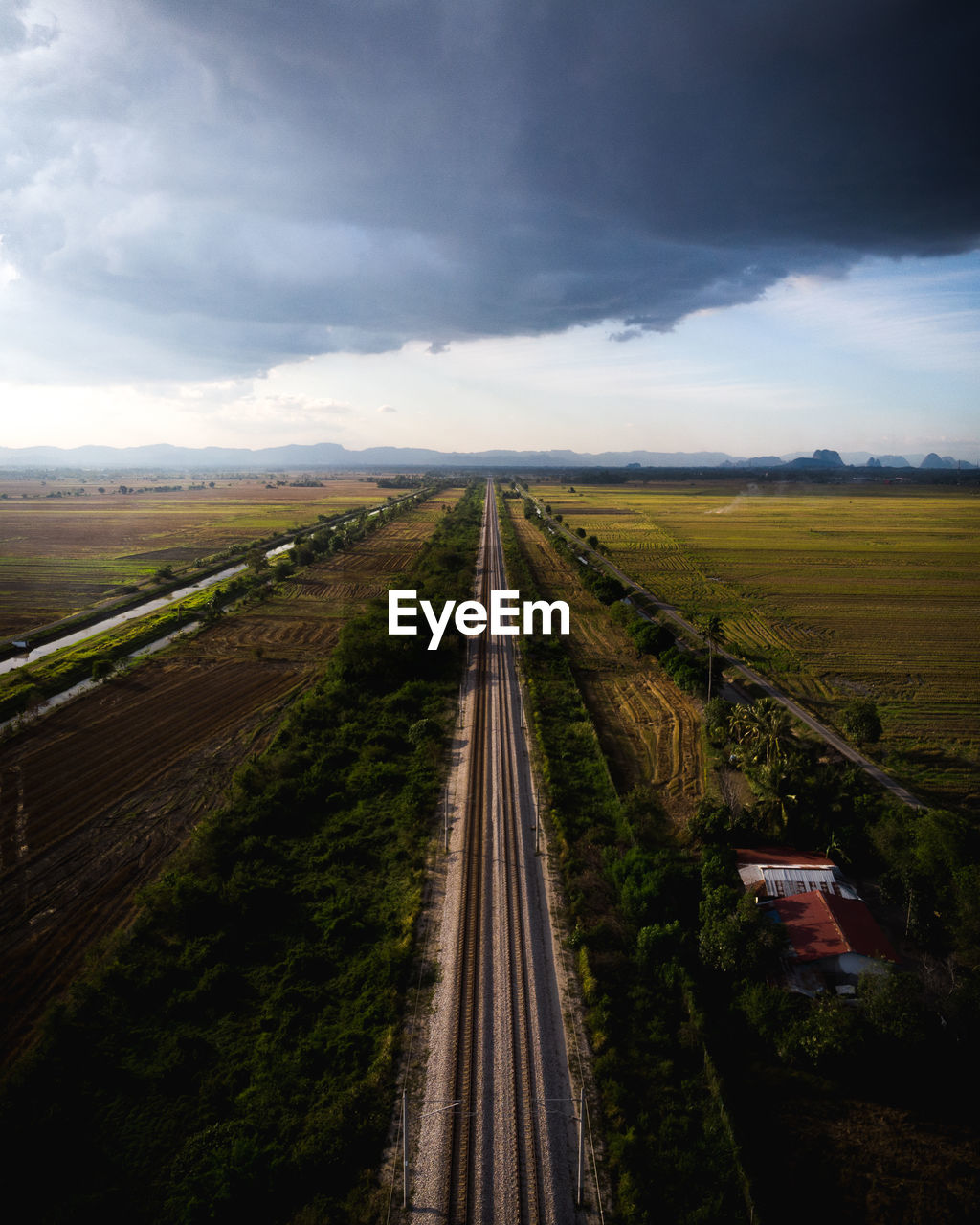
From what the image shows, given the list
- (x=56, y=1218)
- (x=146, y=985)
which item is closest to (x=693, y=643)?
(x=146, y=985)

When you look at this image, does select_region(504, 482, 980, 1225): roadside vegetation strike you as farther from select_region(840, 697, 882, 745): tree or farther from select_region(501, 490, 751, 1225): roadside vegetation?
select_region(840, 697, 882, 745): tree

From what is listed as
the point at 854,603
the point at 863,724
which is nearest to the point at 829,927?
the point at 863,724

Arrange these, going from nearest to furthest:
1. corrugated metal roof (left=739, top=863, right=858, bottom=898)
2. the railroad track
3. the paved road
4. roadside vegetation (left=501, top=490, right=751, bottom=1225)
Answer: the railroad track → roadside vegetation (left=501, top=490, right=751, bottom=1225) → corrugated metal roof (left=739, top=863, right=858, bottom=898) → the paved road

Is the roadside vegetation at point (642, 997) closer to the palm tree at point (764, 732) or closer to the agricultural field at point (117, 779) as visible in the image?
the palm tree at point (764, 732)

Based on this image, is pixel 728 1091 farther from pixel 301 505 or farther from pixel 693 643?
pixel 301 505

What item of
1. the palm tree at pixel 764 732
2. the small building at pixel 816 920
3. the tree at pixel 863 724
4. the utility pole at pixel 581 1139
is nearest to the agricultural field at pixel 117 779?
the utility pole at pixel 581 1139

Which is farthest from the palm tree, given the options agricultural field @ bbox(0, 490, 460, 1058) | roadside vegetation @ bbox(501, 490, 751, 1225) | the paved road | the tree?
agricultural field @ bbox(0, 490, 460, 1058)

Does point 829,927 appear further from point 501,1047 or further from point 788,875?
point 501,1047
